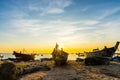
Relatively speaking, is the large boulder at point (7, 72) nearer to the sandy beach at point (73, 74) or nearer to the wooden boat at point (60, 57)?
the sandy beach at point (73, 74)

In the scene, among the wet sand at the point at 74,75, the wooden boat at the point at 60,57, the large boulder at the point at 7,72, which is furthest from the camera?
the wooden boat at the point at 60,57

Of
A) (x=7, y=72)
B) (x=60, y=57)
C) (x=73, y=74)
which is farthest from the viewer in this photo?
(x=60, y=57)

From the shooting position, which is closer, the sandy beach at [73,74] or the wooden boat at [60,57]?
the sandy beach at [73,74]

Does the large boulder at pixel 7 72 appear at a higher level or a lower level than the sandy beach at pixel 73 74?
higher

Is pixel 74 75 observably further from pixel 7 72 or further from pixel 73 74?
pixel 7 72

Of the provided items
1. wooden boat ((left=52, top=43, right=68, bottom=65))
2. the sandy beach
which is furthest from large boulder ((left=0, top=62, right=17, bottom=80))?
wooden boat ((left=52, top=43, right=68, bottom=65))

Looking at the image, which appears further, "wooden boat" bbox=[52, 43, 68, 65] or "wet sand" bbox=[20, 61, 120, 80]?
"wooden boat" bbox=[52, 43, 68, 65]

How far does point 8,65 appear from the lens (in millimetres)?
21422

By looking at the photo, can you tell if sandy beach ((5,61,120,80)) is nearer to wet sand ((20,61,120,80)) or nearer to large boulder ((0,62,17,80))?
wet sand ((20,61,120,80))

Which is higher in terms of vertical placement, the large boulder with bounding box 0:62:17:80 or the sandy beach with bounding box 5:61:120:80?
the large boulder with bounding box 0:62:17:80

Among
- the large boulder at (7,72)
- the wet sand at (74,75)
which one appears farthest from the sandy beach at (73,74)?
the large boulder at (7,72)

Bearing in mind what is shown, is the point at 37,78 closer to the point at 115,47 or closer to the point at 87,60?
the point at 87,60

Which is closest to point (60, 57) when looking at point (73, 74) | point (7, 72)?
point (73, 74)

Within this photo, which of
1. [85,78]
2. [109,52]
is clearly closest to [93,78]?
[85,78]
